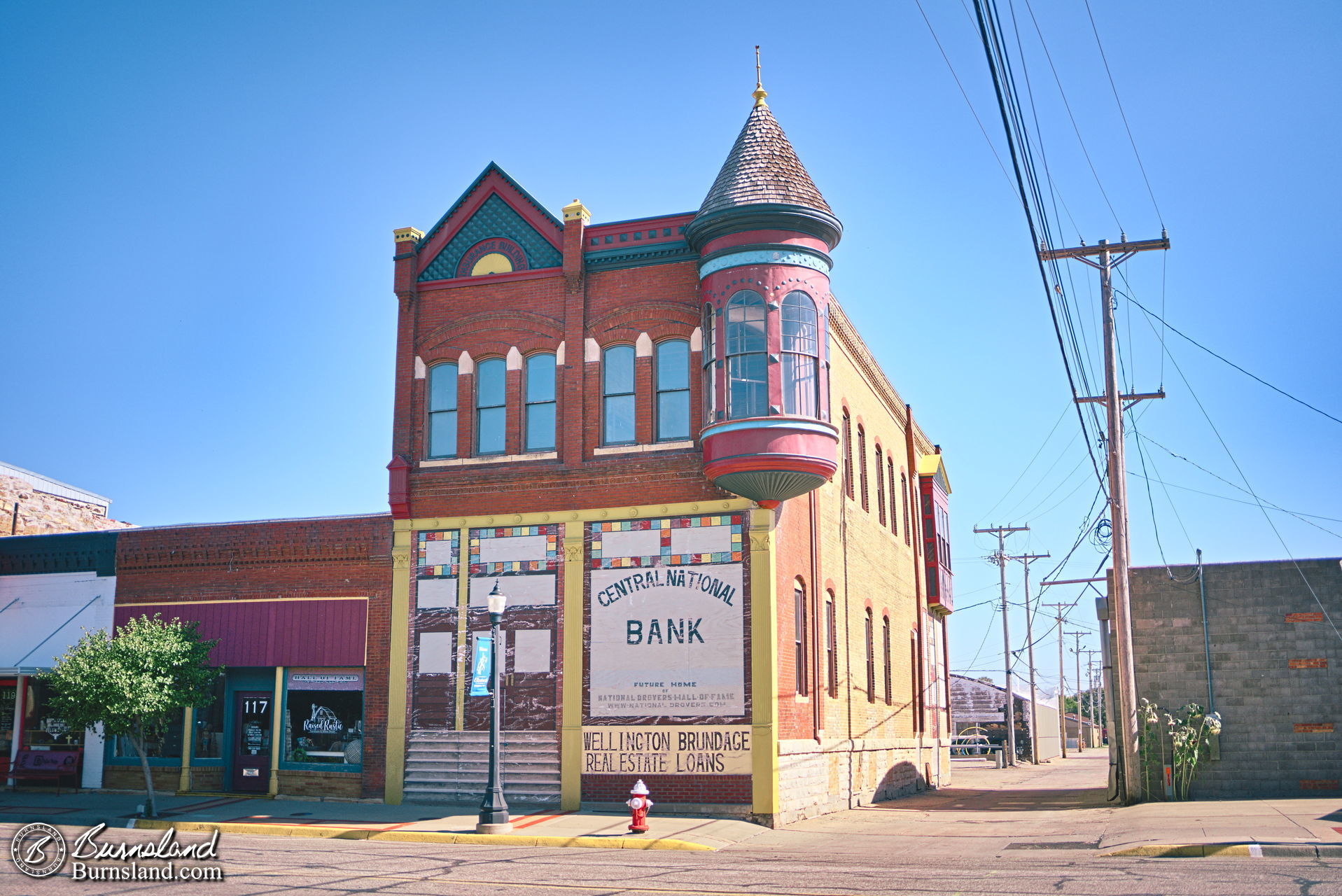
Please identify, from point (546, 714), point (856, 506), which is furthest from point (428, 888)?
point (856, 506)

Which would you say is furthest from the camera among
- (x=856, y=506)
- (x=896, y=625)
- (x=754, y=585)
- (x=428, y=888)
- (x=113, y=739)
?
(x=896, y=625)

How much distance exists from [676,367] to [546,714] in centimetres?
731

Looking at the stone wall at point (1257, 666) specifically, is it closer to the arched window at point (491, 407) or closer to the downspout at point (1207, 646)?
the downspout at point (1207, 646)

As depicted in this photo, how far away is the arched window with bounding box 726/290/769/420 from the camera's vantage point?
22547 mm

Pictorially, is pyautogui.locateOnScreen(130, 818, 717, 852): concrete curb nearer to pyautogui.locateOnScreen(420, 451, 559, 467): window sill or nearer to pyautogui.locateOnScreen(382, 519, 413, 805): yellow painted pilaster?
pyautogui.locateOnScreen(382, 519, 413, 805): yellow painted pilaster

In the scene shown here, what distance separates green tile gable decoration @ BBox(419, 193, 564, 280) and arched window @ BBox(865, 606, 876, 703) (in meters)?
12.9

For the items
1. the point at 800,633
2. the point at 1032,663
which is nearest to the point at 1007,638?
the point at 1032,663

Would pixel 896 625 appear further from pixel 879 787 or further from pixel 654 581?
pixel 654 581

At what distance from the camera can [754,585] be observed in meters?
22.4

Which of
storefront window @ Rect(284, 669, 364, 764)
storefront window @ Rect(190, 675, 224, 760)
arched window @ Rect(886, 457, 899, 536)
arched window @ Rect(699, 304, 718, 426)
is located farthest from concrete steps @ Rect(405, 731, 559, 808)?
arched window @ Rect(886, 457, 899, 536)

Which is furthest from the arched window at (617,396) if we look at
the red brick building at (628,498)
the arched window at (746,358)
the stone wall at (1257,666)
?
the stone wall at (1257,666)

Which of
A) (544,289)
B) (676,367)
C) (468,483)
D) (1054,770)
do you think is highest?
(544,289)

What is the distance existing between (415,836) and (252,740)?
25.8ft

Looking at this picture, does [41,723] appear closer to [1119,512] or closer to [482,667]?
[482,667]
